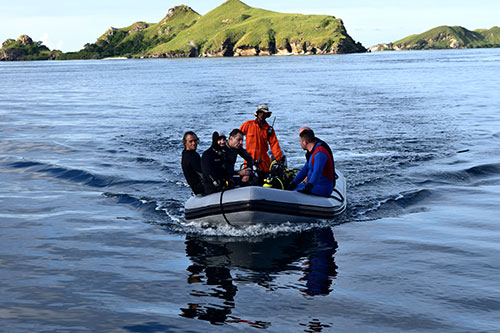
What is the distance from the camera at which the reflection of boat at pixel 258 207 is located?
9.48m

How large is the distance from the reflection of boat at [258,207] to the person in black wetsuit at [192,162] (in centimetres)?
32

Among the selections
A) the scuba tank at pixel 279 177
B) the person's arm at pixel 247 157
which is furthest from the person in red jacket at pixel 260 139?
the person's arm at pixel 247 157

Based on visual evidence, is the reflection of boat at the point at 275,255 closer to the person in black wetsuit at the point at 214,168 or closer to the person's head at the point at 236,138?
the person in black wetsuit at the point at 214,168

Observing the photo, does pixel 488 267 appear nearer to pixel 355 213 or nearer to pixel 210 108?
pixel 355 213

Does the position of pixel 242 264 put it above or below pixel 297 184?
below

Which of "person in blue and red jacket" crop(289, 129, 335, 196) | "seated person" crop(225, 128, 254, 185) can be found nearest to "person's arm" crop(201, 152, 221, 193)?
"seated person" crop(225, 128, 254, 185)

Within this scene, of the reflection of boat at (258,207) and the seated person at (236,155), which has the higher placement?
the seated person at (236,155)

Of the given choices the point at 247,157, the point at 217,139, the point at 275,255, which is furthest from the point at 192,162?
the point at 275,255

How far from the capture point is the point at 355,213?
37.6 ft

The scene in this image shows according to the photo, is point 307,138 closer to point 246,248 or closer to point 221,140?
point 221,140

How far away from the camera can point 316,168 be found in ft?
32.4

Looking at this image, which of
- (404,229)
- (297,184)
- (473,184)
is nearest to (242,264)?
(297,184)

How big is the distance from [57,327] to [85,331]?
0.36 m

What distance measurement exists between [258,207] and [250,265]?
142cm
